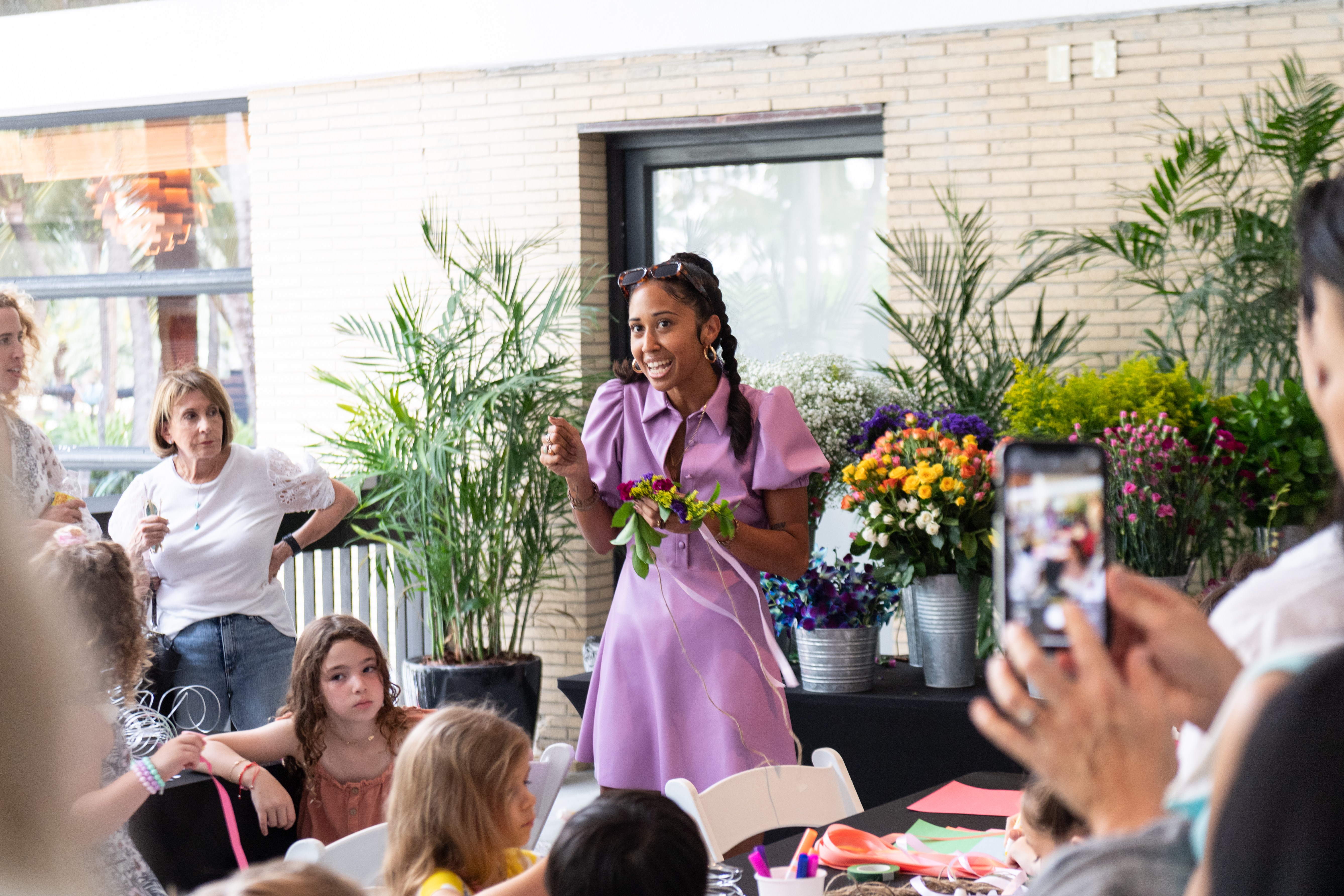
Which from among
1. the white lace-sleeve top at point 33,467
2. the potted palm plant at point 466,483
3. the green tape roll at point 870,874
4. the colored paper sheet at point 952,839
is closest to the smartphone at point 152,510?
the white lace-sleeve top at point 33,467

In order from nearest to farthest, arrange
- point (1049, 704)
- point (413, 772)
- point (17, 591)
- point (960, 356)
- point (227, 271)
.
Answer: point (17, 591), point (1049, 704), point (413, 772), point (960, 356), point (227, 271)

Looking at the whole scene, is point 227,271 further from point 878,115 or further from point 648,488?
point 648,488

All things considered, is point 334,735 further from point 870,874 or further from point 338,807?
point 870,874

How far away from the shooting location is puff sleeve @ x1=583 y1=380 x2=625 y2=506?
2982mm

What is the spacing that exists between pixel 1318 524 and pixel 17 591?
0.84 m

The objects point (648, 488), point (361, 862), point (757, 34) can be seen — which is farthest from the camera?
point (757, 34)

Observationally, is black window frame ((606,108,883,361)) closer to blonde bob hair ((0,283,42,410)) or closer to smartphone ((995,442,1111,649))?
blonde bob hair ((0,283,42,410))

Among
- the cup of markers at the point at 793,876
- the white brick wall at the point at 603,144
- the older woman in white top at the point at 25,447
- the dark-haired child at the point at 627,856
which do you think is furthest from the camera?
the white brick wall at the point at 603,144

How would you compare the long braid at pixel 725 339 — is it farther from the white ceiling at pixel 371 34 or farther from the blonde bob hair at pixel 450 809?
the white ceiling at pixel 371 34

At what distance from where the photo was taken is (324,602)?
6.50m

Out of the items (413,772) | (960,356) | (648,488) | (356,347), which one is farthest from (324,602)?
(413,772)

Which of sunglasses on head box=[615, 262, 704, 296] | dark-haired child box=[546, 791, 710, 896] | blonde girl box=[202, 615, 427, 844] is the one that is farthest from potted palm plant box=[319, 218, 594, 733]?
dark-haired child box=[546, 791, 710, 896]

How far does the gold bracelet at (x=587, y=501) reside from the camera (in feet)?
9.59

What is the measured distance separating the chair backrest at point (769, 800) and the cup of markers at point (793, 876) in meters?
0.27
